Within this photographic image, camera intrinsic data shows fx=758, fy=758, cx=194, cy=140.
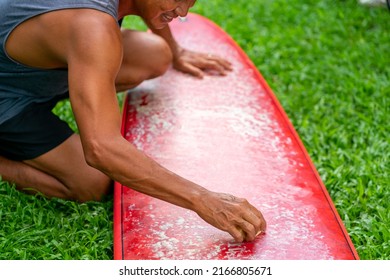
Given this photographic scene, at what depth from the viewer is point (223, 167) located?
9.59 feet

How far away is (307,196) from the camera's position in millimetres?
2775

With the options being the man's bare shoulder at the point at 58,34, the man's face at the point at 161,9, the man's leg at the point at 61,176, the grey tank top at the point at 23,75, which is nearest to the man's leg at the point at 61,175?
Result: the man's leg at the point at 61,176

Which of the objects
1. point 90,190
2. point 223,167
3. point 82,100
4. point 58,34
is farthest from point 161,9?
point 90,190

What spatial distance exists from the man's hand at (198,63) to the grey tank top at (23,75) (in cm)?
78

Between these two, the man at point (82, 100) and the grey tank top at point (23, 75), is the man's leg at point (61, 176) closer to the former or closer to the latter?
the man at point (82, 100)

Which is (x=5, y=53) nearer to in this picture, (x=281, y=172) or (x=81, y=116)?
(x=81, y=116)

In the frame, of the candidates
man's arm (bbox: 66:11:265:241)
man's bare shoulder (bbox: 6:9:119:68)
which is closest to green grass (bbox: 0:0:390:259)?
man's arm (bbox: 66:11:265:241)

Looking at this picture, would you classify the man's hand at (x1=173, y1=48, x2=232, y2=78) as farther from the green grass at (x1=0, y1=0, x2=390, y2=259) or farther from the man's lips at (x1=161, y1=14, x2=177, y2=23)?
the man's lips at (x1=161, y1=14, x2=177, y2=23)

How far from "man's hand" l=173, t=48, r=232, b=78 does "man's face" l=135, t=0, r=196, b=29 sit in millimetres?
992

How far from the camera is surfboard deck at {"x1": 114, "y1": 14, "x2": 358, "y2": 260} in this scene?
2461 millimetres

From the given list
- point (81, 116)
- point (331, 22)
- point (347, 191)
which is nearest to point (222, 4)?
point (331, 22)

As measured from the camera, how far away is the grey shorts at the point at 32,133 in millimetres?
2959
